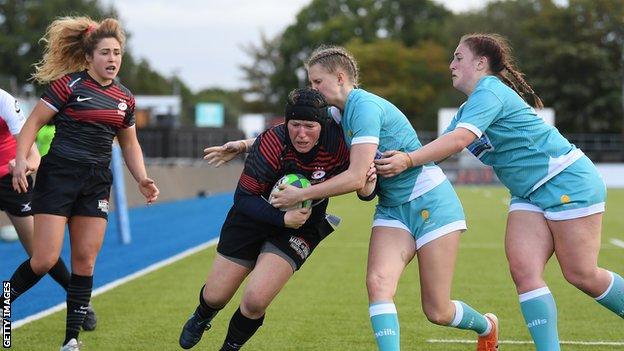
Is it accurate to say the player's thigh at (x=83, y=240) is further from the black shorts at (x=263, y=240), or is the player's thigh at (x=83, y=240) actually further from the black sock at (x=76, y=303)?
the black shorts at (x=263, y=240)

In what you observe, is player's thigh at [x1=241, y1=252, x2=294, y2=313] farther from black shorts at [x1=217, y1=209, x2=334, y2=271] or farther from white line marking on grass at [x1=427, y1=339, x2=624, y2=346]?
white line marking on grass at [x1=427, y1=339, x2=624, y2=346]

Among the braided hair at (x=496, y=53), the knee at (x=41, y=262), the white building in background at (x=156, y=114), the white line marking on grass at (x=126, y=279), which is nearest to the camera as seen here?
the braided hair at (x=496, y=53)

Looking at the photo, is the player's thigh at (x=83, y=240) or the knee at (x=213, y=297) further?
the player's thigh at (x=83, y=240)

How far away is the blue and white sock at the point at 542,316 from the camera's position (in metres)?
6.26

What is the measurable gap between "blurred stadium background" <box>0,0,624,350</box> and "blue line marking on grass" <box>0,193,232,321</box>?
0.03 metres

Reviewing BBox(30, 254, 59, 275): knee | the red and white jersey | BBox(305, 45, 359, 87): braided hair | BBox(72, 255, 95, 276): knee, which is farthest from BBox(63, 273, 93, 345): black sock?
BBox(305, 45, 359, 87): braided hair

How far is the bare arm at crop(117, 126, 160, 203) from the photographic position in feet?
24.6

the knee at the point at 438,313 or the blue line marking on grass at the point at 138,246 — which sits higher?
the knee at the point at 438,313

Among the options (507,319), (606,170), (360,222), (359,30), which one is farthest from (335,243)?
(359,30)

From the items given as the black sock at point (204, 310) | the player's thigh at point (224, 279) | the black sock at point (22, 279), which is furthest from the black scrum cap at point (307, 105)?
the black sock at point (22, 279)

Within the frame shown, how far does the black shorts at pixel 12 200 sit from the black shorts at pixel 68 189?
1.31 metres

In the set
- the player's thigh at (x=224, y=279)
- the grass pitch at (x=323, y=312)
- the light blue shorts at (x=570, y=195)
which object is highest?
the light blue shorts at (x=570, y=195)

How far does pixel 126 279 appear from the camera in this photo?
11359 mm

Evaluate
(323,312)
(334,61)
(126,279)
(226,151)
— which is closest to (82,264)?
(226,151)
